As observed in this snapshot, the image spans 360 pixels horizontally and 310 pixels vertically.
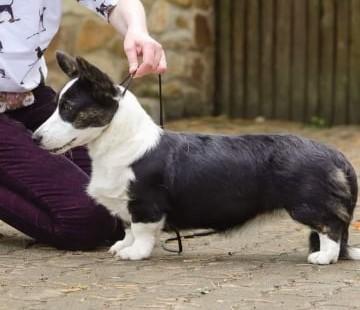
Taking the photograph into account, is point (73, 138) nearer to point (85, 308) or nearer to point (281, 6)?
point (85, 308)

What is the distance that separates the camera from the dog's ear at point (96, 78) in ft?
12.1

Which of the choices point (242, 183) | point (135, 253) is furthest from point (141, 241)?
point (242, 183)

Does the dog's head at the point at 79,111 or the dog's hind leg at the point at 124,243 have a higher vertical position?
the dog's head at the point at 79,111

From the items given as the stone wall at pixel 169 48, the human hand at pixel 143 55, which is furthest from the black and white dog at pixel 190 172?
the stone wall at pixel 169 48

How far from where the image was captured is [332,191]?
3.82 metres

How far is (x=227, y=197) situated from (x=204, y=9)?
14.9 ft

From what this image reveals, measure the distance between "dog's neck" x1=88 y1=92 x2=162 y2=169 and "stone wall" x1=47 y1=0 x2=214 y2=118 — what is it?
3.83 meters

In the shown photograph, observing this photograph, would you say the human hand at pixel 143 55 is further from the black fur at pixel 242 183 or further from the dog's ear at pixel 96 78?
the black fur at pixel 242 183

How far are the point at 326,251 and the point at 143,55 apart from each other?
3.10ft

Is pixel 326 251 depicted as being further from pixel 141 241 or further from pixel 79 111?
pixel 79 111

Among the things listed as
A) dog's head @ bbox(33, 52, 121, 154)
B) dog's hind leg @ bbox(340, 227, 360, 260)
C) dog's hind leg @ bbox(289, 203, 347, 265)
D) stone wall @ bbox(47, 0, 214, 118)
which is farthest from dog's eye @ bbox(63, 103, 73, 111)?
stone wall @ bbox(47, 0, 214, 118)

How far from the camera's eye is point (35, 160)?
4328 mm

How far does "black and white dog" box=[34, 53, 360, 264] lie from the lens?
3.79 metres

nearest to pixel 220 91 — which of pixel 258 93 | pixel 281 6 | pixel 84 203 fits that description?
pixel 258 93
